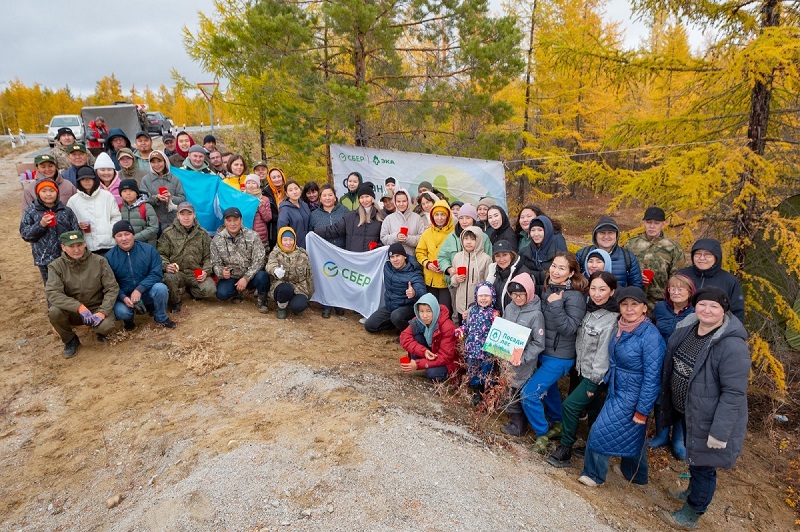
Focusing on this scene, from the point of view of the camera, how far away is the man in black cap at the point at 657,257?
5688mm

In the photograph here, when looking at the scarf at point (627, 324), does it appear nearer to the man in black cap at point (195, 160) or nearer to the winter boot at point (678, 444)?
the winter boot at point (678, 444)

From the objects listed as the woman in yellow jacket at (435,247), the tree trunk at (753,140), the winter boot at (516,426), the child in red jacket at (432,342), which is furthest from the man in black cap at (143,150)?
the tree trunk at (753,140)

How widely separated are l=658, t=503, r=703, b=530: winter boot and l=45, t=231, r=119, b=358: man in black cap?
7048 millimetres

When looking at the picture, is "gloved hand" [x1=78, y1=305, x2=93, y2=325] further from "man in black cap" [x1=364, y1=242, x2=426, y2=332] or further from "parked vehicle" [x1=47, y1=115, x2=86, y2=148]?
"parked vehicle" [x1=47, y1=115, x2=86, y2=148]

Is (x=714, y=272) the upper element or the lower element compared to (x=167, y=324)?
upper

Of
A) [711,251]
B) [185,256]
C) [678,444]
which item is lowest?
[678,444]

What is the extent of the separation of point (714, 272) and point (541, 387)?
2.26 metres

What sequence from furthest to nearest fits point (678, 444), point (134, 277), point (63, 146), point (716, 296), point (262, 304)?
1. point (63, 146)
2. point (262, 304)
3. point (134, 277)
4. point (678, 444)
5. point (716, 296)

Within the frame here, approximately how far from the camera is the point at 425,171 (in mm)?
10070

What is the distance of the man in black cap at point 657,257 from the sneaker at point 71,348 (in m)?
7.73

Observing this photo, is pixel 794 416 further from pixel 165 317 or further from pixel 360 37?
pixel 360 37

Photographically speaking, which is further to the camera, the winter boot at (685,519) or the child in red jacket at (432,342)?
the child in red jacket at (432,342)

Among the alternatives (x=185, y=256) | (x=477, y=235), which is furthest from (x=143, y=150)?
(x=477, y=235)

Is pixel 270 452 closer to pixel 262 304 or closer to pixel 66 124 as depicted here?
pixel 262 304
